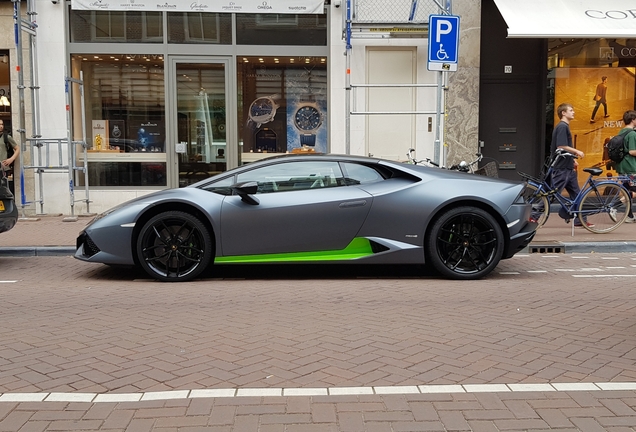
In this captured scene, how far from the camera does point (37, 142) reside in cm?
1224

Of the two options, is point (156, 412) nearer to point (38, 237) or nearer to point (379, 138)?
point (38, 237)


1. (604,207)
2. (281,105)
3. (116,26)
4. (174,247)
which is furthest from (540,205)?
(116,26)

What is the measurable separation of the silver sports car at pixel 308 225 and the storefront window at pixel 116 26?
281 inches

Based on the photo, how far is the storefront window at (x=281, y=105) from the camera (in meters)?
13.1

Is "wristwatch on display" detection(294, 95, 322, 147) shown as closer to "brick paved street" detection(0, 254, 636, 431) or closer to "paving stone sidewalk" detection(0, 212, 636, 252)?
"paving stone sidewalk" detection(0, 212, 636, 252)

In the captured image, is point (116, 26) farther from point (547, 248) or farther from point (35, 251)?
point (547, 248)

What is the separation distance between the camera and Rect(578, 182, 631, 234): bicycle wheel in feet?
31.8

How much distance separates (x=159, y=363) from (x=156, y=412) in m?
0.80

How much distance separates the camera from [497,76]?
13195 mm

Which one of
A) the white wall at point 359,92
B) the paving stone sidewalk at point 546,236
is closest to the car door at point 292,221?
the paving stone sidewalk at point 546,236

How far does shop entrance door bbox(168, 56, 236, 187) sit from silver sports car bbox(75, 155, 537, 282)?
633 centimetres

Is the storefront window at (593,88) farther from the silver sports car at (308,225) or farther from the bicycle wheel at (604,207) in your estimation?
the silver sports car at (308,225)

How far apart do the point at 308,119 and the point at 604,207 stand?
6.12 m

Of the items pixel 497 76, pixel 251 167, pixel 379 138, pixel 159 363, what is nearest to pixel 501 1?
pixel 497 76
